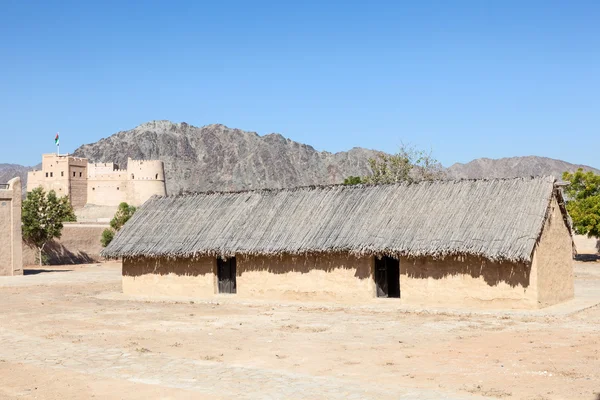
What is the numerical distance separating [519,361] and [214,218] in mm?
12335

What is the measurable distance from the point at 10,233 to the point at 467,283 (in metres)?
21.8

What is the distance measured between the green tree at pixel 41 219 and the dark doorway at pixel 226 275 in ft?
71.6

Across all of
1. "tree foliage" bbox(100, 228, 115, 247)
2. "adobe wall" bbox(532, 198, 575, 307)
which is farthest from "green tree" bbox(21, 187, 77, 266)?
"adobe wall" bbox(532, 198, 575, 307)

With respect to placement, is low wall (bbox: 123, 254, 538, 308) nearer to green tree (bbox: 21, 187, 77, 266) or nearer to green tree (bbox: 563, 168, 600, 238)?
green tree (bbox: 563, 168, 600, 238)

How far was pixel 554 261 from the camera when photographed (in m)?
17.1

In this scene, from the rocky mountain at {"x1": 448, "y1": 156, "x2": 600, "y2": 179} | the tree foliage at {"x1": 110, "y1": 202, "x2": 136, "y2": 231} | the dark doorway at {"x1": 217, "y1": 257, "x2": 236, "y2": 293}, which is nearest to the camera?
the dark doorway at {"x1": 217, "y1": 257, "x2": 236, "y2": 293}

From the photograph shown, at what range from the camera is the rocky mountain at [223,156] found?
13812 cm

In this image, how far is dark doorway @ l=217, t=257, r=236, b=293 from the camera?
20.1 metres

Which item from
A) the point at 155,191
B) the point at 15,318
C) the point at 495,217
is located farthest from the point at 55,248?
the point at 155,191

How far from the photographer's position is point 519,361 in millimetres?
10008

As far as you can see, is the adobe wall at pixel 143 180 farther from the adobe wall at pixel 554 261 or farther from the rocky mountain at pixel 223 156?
the adobe wall at pixel 554 261

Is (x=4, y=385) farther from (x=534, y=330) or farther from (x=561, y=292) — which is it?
(x=561, y=292)

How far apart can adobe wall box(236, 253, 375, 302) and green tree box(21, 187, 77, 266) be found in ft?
75.6

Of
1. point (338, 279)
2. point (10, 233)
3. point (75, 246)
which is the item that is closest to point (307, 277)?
point (338, 279)
